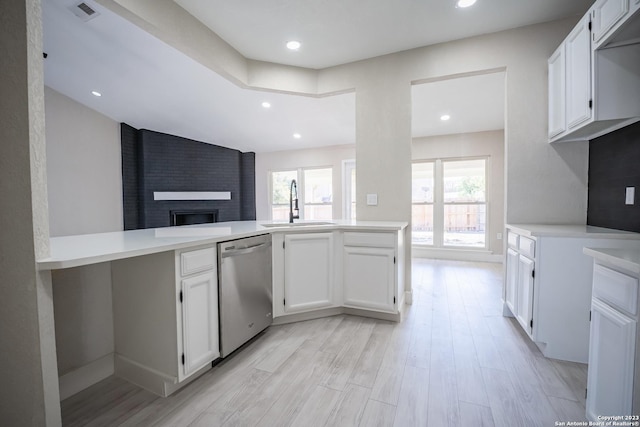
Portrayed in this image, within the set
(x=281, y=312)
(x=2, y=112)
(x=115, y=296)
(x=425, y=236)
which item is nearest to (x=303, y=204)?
(x=425, y=236)

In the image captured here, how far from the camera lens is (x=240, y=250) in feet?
6.48

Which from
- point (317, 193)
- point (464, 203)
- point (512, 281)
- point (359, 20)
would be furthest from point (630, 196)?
point (317, 193)

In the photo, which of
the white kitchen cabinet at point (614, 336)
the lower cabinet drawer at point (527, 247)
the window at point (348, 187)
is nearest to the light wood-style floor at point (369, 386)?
the white kitchen cabinet at point (614, 336)

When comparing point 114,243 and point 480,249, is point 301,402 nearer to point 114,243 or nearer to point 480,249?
point 114,243

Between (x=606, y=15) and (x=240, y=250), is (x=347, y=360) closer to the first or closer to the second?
(x=240, y=250)

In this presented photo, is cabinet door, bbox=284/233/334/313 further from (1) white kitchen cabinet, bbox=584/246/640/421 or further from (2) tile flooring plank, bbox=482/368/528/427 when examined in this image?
(1) white kitchen cabinet, bbox=584/246/640/421

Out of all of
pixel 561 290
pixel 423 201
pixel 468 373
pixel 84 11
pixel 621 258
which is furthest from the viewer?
pixel 423 201

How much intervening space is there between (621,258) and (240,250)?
193 centimetres

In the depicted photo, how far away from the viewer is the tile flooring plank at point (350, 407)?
1.35m

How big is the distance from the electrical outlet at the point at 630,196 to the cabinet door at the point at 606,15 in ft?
3.29

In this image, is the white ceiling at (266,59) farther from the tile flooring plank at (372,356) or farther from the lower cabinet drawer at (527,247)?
the tile flooring plank at (372,356)

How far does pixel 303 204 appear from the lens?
689 centimetres

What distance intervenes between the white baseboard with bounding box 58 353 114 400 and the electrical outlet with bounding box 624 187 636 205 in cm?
356

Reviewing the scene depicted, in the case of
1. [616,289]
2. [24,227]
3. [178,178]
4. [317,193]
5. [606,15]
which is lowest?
[616,289]
